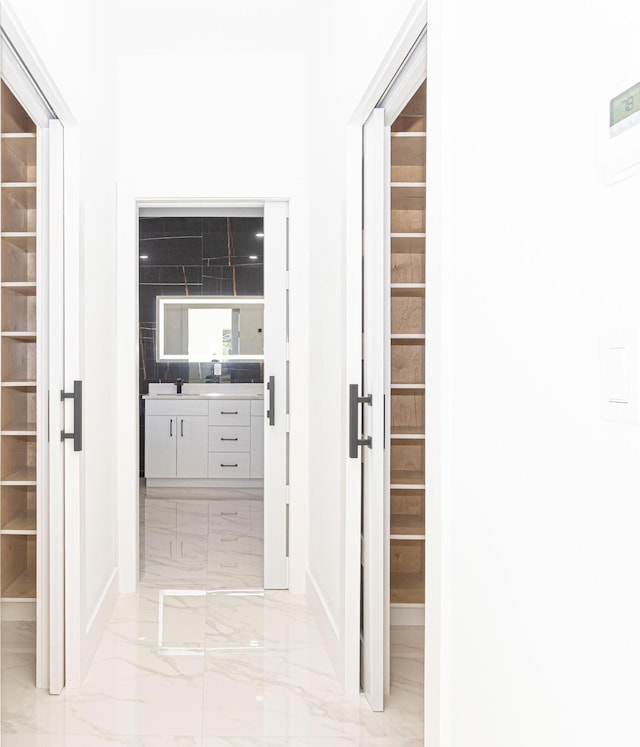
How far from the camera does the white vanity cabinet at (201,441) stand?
603 centimetres

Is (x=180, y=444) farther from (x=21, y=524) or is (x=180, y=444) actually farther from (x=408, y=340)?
(x=21, y=524)

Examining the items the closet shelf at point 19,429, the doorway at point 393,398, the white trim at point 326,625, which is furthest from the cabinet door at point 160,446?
the closet shelf at point 19,429

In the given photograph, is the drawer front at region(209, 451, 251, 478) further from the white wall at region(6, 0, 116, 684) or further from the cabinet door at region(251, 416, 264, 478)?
the white wall at region(6, 0, 116, 684)

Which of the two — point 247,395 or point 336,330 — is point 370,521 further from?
point 247,395

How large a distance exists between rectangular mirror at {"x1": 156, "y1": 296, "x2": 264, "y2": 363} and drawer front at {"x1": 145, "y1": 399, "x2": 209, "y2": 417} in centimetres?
72

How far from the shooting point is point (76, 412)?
2453mm

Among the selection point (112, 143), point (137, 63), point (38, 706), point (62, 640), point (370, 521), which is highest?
point (137, 63)

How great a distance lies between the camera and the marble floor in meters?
2.14
